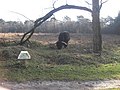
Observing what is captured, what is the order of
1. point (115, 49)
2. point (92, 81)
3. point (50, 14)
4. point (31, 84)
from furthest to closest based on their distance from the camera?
point (115, 49), point (50, 14), point (92, 81), point (31, 84)

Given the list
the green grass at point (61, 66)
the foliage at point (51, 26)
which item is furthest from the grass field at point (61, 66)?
the foliage at point (51, 26)

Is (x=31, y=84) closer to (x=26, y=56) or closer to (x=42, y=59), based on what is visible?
(x=26, y=56)

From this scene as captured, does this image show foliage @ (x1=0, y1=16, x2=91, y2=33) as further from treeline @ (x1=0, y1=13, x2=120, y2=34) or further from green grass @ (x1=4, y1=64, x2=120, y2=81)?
green grass @ (x1=4, y1=64, x2=120, y2=81)

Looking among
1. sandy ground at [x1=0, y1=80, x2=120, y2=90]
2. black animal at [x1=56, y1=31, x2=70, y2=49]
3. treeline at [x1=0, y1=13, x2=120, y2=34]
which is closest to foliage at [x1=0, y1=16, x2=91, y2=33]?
treeline at [x1=0, y1=13, x2=120, y2=34]

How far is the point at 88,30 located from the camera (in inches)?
1259

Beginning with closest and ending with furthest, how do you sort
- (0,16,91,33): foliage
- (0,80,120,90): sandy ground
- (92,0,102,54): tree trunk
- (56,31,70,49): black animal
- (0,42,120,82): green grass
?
(0,80,120,90): sandy ground
(0,42,120,82): green grass
(92,0,102,54): tree trunk
(56,31,70,49): black animal
(0,16,91,33): foliage

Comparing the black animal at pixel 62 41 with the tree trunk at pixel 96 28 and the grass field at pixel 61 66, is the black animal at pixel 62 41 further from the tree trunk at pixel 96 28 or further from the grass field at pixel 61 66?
the tree trunk at pixel 96 28

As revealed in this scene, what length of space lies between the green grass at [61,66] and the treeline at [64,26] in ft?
28.8

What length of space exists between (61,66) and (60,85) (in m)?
2.46

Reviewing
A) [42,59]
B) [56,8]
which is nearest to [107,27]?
[56,8]

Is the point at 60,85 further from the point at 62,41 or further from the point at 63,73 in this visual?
the point at 62,41

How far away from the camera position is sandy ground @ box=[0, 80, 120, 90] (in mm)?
13547

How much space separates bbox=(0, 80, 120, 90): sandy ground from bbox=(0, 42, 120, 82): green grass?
431 millimetres

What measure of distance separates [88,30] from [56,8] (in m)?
11.3
